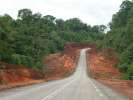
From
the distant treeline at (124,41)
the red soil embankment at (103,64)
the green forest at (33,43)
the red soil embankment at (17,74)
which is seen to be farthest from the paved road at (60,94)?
the red soil embankment at (103,64)

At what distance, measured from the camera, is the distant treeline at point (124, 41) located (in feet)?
327

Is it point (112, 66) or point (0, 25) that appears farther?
point (112, 66)

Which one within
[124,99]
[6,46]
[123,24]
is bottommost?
[124,99]

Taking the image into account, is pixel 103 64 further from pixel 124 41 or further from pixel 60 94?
pixel 60 94

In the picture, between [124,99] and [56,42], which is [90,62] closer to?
[56,42]

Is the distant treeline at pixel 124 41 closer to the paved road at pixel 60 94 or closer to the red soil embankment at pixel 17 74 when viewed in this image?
the red soil embankment at pixel 17 74

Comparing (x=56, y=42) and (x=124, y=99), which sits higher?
(x=56, y=42)

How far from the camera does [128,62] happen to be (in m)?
99.4

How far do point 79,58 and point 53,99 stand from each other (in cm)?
11188

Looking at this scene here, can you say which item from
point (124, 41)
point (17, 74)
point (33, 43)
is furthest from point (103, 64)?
point (17, 74)

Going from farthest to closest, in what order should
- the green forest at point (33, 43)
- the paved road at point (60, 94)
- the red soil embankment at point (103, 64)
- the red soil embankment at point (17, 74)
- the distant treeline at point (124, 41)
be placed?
1. the red soil embankment at point (103, 64)
2. the distant treeline at point (124, 41)
3. the green forest at point (33, 43)
4. the red soil embankment at point (17, 74)
5. the paved road at point (60, 94)

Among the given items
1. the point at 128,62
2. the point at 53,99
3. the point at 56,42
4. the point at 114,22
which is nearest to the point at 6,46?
the point at 128,62

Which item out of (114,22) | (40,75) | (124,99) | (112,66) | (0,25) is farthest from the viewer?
(114,22)

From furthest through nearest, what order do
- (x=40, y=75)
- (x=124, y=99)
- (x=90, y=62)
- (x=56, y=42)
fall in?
(x=56, y=42) → (x=90, y=62) → (x=40, y=75) → (x=124, y=99)
